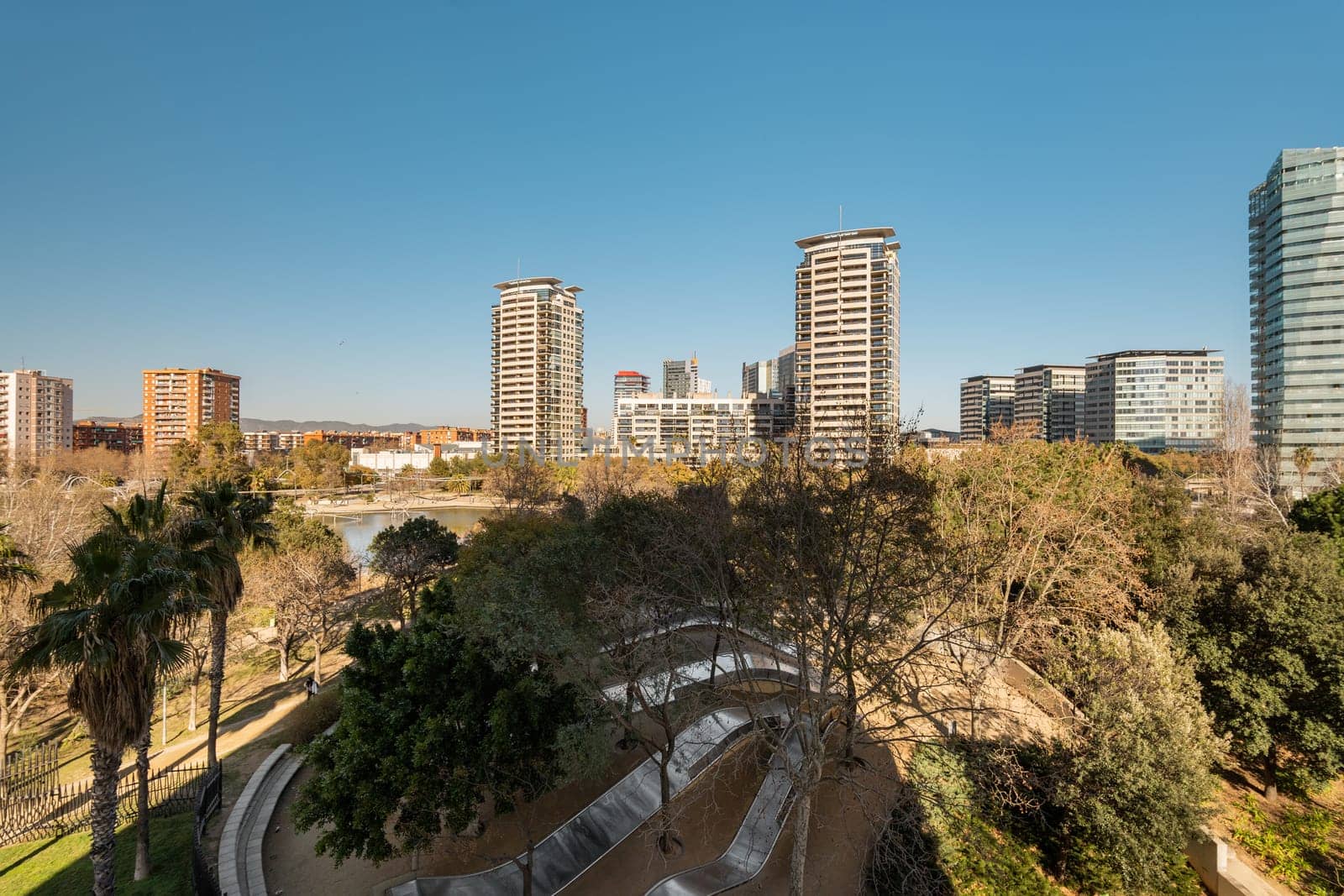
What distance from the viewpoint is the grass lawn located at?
9671 millimetres

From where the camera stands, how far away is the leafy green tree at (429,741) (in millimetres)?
9102

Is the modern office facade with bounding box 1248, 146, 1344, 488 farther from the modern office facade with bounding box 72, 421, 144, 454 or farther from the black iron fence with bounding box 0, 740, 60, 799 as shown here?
the modern office facade with bounding box 72, 421, 144, 454

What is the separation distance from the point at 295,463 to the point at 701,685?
79.8 meters

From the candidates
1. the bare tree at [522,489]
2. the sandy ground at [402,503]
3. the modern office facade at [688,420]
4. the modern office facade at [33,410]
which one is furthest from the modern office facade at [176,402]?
the bare tree at [522,489]

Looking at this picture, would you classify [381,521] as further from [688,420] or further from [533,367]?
[688,420]

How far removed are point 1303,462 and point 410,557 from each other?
183ft

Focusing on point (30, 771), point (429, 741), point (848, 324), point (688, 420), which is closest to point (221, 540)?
point (429, 741)

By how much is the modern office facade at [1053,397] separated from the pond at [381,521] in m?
92.0

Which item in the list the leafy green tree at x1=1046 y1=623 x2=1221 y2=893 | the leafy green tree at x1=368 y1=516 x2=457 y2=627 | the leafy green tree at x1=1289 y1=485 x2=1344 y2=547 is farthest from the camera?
the leafy green tree at x1=368 y1=516 x2=457 y2=627

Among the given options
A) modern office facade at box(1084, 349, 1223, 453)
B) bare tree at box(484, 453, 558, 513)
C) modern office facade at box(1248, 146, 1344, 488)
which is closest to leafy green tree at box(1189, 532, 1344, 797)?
bare tree at box(484, 453, 558, 513)

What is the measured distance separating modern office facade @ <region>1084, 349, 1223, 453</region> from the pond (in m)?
95.0

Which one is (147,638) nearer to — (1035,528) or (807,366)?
(1035,528)

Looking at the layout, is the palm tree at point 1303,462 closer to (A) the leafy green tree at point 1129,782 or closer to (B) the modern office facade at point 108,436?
(A) the leafy green tree at point 1129,782

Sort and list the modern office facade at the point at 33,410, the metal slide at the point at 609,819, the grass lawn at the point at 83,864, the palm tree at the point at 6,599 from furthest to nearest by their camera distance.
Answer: the modern office facade at the point at 33,410
the palm tree at the point at 6,599
the metal slide at the point at 609,819
the grass lawn at the point at 83,864
